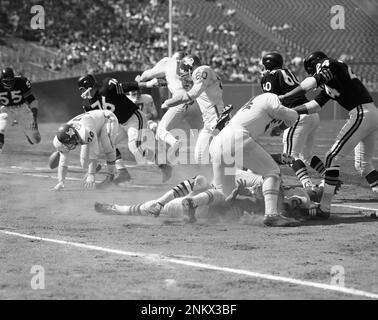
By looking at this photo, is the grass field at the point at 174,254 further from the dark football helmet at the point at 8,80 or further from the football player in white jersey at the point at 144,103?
the dark football helmet at the point at 8,80

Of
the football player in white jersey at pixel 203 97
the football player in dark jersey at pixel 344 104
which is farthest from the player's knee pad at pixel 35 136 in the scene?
the football player in dark jersey at pixel 344 104

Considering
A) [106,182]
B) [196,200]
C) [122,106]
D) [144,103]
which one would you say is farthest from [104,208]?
[144,103]

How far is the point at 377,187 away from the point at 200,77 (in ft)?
12.5

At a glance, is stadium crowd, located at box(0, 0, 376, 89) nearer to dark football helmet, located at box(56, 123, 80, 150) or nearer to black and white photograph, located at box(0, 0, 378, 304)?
black and white photograph, located at box(0, 0, 378, 304)

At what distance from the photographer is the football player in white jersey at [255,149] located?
32.2 ft

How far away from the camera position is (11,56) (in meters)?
33.3

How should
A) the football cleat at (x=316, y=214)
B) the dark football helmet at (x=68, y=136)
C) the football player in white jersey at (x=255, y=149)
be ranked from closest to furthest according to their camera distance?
the football player in white jersey at (x=255, y=149) < the football cleat at (x=316, y=214) < the dark football helmet at (x=68, y=136)

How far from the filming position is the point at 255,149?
988 centimetres

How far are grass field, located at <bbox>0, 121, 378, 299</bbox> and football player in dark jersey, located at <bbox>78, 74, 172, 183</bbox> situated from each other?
2103mm

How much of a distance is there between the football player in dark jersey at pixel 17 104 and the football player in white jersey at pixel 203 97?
13.4ft

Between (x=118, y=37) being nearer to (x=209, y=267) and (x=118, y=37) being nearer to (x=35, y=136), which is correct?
(x=35, y=136)

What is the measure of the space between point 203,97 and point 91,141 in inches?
85.1

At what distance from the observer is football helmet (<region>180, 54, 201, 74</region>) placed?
572 inches

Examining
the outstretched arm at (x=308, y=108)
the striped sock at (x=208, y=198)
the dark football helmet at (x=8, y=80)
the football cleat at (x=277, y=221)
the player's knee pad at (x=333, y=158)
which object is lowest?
the football cleat at (x=277, y=221)
